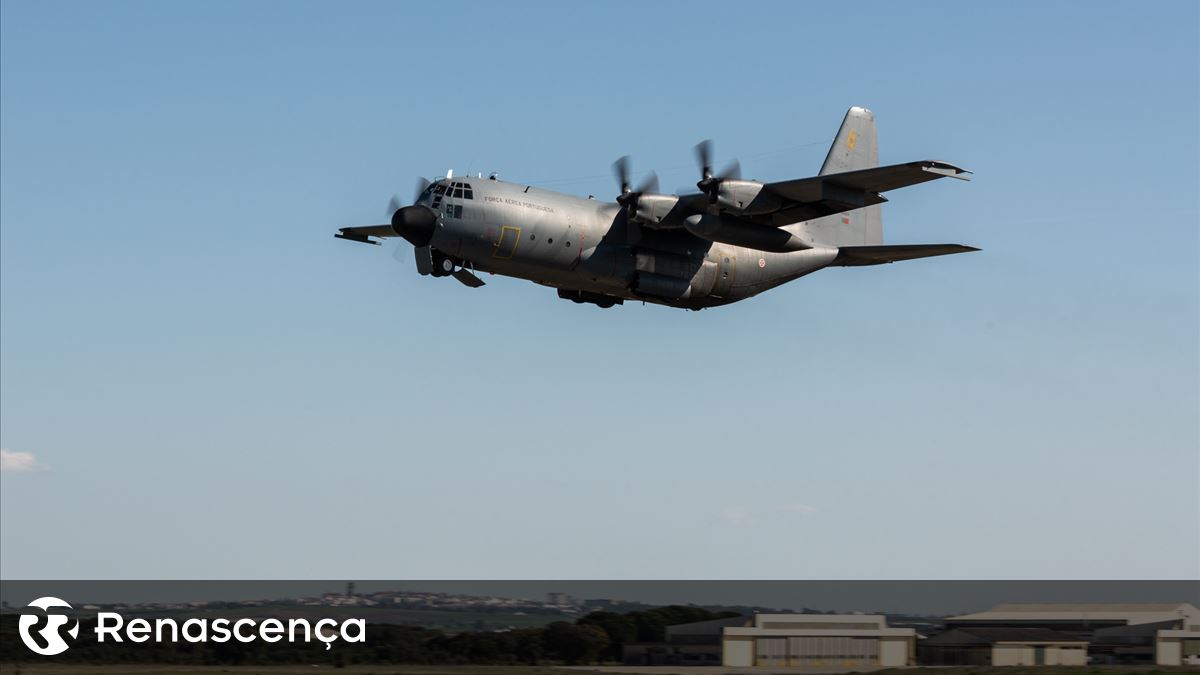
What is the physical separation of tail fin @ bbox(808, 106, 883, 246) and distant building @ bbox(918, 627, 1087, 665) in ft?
53.7

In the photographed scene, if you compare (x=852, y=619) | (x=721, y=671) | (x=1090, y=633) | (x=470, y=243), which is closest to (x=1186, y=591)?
(x=1090, y=633)

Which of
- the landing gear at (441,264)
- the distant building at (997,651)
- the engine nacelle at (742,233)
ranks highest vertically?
the engine nacelle at (742,233)

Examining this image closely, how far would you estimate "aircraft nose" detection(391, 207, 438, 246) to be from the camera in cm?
3409

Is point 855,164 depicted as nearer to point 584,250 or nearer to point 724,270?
point 724,270

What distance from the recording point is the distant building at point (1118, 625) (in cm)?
4888

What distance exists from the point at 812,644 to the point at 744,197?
64.4ft

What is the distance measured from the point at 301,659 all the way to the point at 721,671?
16.2m

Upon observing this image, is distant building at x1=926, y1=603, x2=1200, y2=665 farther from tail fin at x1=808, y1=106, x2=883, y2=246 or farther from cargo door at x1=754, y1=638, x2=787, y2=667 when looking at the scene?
tail fin at x1=808, y1=106, x2=883, y2=246

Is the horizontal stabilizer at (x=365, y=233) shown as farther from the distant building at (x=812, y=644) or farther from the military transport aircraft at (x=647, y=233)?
the distant building at (x=812, y=644)

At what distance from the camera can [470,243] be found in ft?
114

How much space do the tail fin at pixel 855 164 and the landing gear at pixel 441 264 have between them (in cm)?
1327

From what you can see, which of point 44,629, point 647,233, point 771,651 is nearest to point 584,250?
point 647,233

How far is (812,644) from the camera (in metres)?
48.1

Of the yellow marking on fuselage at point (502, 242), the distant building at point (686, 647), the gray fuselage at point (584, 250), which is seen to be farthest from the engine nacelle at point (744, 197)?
the distant building at point (686, 647)
